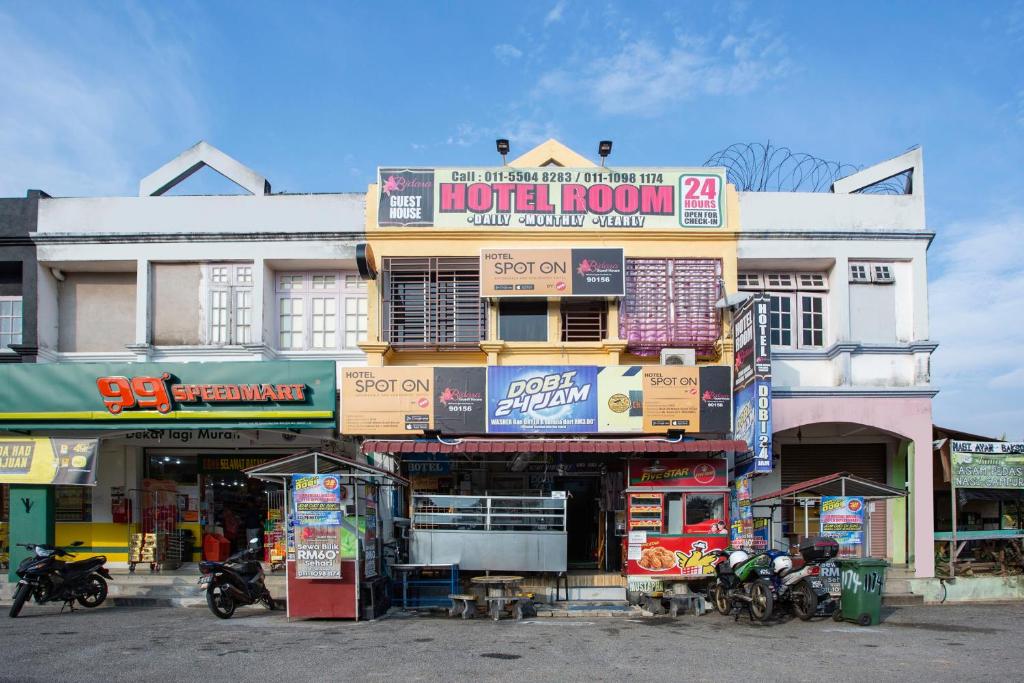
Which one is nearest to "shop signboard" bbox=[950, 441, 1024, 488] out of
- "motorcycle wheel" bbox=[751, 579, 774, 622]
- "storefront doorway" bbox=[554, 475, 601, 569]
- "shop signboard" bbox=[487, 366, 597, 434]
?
"motorcycle wheel" bbox=[751, 579, 774, 622]

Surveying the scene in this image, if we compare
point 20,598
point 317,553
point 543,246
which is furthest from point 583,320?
point 20,598

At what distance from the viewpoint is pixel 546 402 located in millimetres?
17484

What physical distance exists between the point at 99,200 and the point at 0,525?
23.5ft

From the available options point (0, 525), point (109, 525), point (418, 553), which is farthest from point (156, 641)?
point (0, 525)

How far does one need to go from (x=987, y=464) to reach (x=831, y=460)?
10.5 ft

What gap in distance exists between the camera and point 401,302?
18.9 meters

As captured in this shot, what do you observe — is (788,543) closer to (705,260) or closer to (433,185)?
(705,260)

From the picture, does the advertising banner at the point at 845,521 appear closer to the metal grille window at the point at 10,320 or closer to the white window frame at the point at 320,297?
the white window frame at the point at 320,297

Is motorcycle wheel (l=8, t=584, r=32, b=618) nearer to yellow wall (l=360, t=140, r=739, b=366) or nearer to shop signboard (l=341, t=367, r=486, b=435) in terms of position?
shop signboard (l=341, t=367, r=486, b=435)

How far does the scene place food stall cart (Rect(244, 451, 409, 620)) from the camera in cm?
1434

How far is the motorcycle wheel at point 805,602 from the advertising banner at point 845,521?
4.71 ft

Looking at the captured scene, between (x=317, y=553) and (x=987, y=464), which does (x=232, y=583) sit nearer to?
(x=317, y=553)

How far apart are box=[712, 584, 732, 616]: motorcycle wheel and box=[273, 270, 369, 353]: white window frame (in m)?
8.60

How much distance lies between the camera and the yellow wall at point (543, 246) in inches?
730
